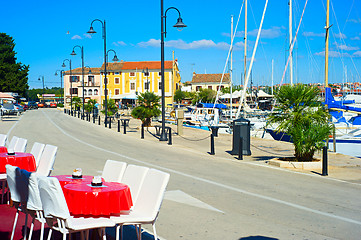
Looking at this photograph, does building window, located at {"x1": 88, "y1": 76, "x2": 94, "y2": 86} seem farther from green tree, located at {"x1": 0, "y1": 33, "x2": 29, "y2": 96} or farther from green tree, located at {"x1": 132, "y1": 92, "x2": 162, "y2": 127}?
green tree, located at {"x1": 132, "y1": 92, "x2": 162, "y2": 127}

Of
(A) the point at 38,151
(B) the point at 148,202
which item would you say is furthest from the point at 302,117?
(B) the point at 148,202

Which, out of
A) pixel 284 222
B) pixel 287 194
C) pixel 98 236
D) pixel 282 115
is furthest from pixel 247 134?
pixel 98 236

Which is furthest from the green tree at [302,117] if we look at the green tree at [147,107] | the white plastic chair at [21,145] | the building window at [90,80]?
the building window at [90,80]

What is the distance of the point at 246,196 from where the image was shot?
9.62 m

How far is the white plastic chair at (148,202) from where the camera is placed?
18.0ft

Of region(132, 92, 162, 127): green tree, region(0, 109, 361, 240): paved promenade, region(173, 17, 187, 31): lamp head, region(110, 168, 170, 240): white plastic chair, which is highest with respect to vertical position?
region(173, 17, 187, 31): lamp head

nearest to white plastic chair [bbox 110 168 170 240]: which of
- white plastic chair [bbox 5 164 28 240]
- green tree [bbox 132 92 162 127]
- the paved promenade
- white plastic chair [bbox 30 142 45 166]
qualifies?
the paved promenade

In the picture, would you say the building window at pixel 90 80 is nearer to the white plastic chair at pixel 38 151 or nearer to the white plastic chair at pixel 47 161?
the white plastic chair at pixel 38 151

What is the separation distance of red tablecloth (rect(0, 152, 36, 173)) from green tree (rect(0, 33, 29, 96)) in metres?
84.7

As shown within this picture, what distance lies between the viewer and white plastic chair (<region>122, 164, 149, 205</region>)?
620cm

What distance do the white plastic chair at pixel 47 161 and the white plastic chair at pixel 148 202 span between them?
3907mm

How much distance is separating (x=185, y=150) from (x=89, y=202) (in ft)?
46.3

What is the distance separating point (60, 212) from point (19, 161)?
4.24 m

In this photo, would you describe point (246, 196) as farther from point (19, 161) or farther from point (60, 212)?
point (60, 212)
